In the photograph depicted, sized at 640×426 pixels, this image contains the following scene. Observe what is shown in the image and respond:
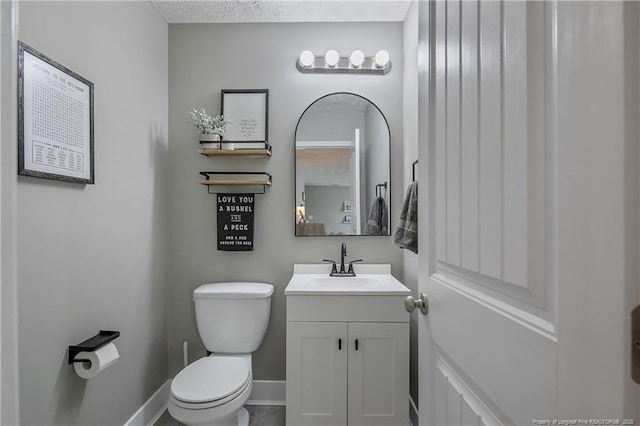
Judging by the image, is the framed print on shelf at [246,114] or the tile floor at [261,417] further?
the framed print on shelf at [246,114]

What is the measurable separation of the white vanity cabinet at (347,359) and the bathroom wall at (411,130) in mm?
221

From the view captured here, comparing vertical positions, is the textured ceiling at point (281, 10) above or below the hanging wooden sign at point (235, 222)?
above

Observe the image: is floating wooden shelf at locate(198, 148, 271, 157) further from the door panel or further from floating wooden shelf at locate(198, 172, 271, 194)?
the door panel

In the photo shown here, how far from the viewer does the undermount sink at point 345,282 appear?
5.46 feet

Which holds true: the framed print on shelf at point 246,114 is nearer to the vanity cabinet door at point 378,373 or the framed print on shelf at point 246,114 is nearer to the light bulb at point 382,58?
the light bulb at point 382,58

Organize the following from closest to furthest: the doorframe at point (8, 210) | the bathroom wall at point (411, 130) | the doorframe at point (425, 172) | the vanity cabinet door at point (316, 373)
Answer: the doorframe at point (8, 210)
the doorframe at point (425, 172)
the vanity cabinet door at point (316, 373)
the bathroom wall at point (411, 130)

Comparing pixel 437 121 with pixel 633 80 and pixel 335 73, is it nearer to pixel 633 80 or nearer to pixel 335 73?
pixel 633 80

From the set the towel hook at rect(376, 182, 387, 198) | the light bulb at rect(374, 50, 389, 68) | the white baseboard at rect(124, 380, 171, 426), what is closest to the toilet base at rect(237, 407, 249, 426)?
the white baseboard at rect(124, 380, 171, 426)

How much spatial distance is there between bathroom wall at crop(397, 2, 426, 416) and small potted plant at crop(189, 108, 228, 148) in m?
1.17

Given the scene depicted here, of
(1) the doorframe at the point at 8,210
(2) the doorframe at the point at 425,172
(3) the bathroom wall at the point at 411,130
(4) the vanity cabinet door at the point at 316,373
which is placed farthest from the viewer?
(3) the bathroom wall at the point at 411,130

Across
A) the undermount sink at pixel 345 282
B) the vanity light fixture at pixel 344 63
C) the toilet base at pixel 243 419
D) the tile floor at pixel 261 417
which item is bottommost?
the tile floor at pixel 261 417

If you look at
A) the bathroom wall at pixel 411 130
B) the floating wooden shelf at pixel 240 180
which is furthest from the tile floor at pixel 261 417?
the floating wooden shelf at pixel 240 180

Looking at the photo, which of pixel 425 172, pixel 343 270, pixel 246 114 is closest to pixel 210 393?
pixel 343 270

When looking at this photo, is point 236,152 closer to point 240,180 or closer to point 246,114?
point 240,180
